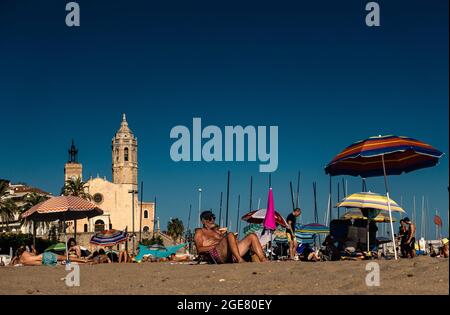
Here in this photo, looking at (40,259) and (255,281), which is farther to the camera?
(40,259)

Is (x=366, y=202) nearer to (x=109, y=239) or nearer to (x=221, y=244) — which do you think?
(x=221, y=244)

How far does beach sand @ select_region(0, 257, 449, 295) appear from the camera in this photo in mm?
8203

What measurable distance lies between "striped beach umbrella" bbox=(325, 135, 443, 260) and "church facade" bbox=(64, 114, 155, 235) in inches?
3645

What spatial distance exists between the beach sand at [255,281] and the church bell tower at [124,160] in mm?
104692

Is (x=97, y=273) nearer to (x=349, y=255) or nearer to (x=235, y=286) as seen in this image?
(x=235, y=286)

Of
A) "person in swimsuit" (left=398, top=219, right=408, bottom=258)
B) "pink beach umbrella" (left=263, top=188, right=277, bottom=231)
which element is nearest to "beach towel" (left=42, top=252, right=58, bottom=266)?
"pink beach umbrella" (left=263, top=188, right=277, bottom=231)

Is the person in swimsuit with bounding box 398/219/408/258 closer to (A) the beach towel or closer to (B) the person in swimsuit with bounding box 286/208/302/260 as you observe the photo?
(B) the person in swimsuit with bounding box 286/208/302/260

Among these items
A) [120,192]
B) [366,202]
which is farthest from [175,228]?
[366,202]

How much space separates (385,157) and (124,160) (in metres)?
102

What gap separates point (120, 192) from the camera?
374 ft

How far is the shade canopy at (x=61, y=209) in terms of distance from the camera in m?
19.4

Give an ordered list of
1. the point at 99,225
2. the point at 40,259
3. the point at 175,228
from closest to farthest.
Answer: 1. the point at 40,259
2. the point at 99,225
3. the point at 175,228

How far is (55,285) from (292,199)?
162ft
